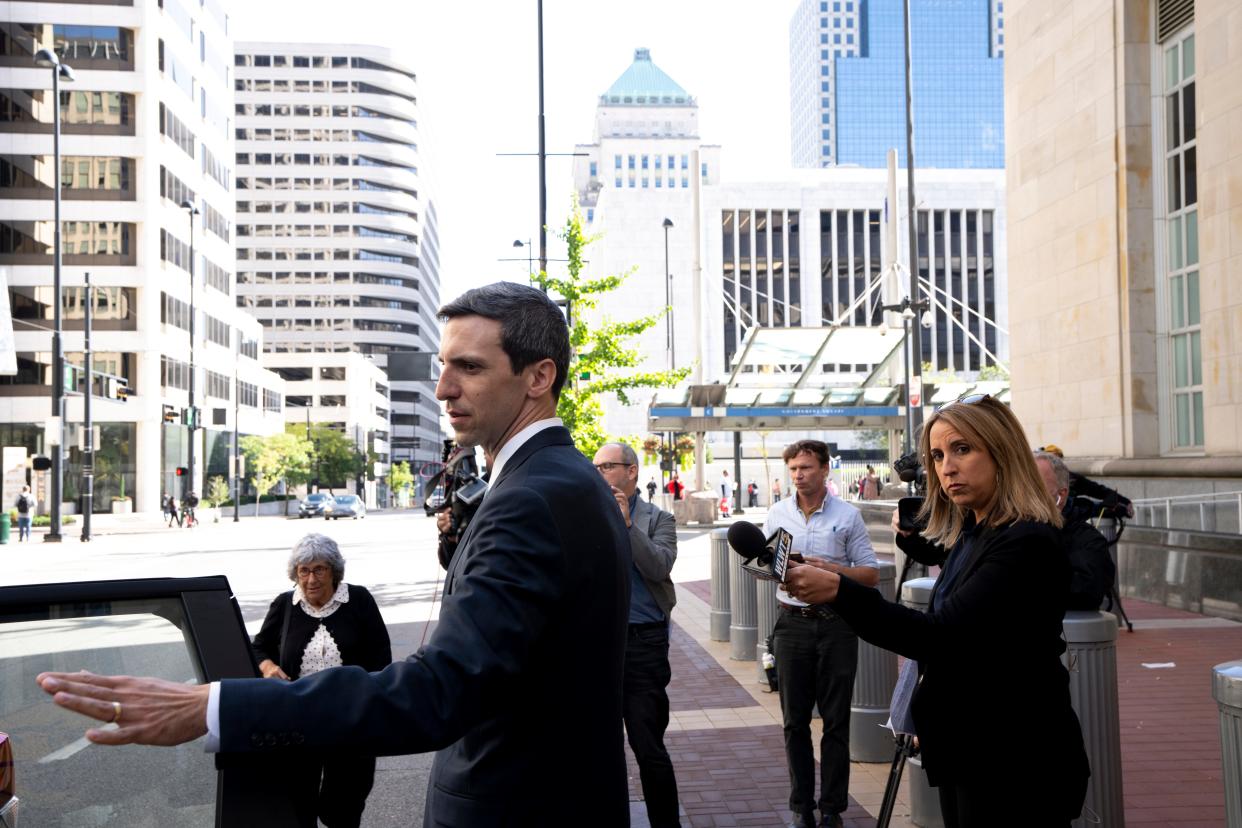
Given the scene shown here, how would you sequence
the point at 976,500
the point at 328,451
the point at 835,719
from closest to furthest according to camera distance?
the point at 976,500 < the point at 835,719 < the point at 328,451

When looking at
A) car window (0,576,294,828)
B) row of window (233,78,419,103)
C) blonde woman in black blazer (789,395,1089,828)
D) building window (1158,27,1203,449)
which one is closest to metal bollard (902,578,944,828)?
blonde woman in black blazer (789,395,1089,828)

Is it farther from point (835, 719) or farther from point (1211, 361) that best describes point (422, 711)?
point (1211, 361)

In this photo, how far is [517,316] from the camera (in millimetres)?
2418

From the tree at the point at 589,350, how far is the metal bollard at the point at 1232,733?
19.8 meters

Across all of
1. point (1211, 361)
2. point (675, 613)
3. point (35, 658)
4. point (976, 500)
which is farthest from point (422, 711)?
point (1211, 361)

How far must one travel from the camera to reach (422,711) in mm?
1925

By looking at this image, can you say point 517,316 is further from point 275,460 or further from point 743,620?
→ point 275,460

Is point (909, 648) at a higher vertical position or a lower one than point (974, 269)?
lower

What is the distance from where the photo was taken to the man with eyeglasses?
5680 millimetres

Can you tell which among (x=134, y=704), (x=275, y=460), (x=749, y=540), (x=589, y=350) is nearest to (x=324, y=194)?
(x=275, y=460)

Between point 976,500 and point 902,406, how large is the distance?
3092 centimetres

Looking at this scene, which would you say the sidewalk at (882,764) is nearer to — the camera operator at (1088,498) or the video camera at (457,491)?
the camera operator at (1088,498)

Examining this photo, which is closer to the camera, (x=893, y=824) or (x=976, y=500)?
(x=976, y=500)

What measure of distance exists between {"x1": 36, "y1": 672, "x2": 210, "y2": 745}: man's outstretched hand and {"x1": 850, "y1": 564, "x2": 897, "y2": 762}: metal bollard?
609 centimetres
